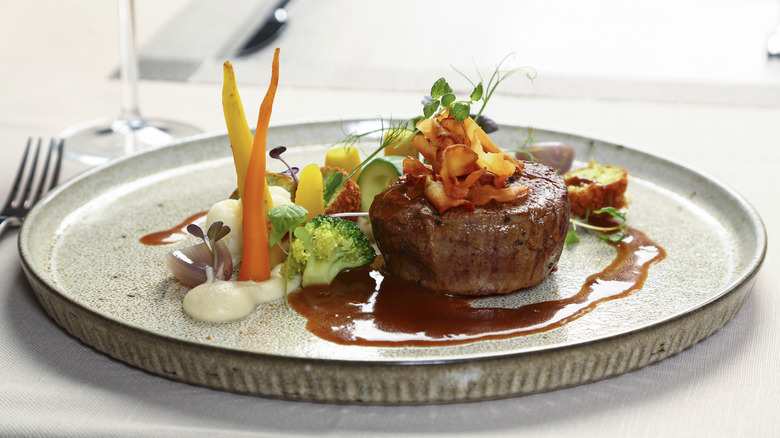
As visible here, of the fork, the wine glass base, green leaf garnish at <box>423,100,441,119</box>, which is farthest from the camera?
the wine glass base

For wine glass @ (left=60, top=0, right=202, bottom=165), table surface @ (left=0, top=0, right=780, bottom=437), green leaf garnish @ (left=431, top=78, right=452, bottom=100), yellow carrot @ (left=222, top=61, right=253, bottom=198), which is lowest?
table surface @ (left=0, top=0, right=780, bottom=437)

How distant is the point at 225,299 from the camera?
2.50 m

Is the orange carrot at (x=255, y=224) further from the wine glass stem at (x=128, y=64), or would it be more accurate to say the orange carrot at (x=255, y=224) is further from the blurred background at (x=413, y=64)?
the wine glass stem at (x=128, y=64)

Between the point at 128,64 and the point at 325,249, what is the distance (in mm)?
2215

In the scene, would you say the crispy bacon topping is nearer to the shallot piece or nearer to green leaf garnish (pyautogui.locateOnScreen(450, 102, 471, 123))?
green leaf garnish (pyautogui.locateOnScreen(450, 102, 471, 123))

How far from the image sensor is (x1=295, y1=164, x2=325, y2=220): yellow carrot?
298 cm

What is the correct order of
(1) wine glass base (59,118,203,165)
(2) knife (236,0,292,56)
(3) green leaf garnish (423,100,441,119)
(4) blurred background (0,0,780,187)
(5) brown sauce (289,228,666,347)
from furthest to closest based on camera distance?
(2) knife (236,0,292,56) → (4) blurred background (0,0,780,187) → (1) wine glass base (59,118,203,165) → (3) green leaf garnish (423,100,441,119) → (5) brown sauce (289,228,666,347)

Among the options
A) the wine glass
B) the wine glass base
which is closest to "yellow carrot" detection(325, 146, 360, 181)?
the wine glass base

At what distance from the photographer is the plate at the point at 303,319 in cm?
210

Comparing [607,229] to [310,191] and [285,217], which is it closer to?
[310,191]

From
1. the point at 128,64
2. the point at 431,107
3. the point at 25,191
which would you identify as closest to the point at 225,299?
the point at 431,107

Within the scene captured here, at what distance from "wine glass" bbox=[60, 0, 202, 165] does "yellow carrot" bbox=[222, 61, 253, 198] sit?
5.34ft

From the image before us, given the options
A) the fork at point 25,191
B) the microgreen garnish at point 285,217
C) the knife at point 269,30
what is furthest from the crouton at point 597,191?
the knife at point 269,30

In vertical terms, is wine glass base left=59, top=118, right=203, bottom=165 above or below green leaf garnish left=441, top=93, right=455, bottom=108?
below
